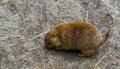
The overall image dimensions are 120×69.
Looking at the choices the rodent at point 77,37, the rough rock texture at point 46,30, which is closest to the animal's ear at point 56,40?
the rodent at point 77,37

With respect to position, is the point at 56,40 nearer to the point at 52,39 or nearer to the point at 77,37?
the point at 52,39

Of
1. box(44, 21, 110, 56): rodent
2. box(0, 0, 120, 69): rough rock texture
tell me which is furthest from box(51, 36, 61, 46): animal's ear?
box(0, 0, 120, 69): rough rock texture

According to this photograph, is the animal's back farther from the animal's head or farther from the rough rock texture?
the rough rock texture

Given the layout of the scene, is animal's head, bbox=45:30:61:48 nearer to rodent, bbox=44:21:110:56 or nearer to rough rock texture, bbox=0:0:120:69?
rodent, bbox=44:21:110:56

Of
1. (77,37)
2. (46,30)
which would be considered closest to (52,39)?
(77,37)

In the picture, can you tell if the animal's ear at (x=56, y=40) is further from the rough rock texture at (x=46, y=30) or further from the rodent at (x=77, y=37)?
the rough rock texture at (x=46, y=30)
